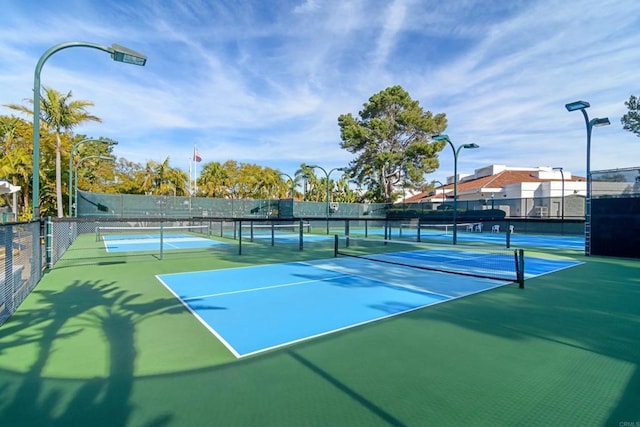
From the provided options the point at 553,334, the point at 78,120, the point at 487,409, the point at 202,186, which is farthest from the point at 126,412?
the point at 202,186

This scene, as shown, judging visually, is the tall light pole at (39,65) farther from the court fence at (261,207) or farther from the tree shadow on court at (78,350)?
the court fence at (261,207)

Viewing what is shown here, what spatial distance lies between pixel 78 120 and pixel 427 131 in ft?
118

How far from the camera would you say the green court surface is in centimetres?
302

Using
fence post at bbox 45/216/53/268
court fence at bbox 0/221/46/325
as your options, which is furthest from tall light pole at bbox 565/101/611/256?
fence post at bbox 45/216/53/268

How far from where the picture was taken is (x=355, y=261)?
12.5 m

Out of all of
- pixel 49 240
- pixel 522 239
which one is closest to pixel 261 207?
pixel 522 239

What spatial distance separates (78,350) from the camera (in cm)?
436

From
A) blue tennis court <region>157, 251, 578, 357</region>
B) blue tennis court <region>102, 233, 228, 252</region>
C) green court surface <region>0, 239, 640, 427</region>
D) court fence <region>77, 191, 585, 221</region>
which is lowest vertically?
blue tennis court <region>102, 233, 228, 252</region>

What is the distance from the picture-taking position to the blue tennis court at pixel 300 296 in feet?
17.0

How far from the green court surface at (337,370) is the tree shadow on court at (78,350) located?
0.02 meters

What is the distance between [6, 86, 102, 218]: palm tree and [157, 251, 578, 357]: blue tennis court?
17.7m

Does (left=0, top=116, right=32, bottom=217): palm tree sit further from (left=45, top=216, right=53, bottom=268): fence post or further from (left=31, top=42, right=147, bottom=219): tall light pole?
(left=31, top=42, right=147, bottom=219): tall light pole

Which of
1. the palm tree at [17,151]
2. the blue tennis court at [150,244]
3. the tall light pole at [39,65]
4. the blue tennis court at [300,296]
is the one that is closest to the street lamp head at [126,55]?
the tall light pole at [39,65]

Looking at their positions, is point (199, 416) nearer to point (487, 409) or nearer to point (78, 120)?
point (487, 409)
